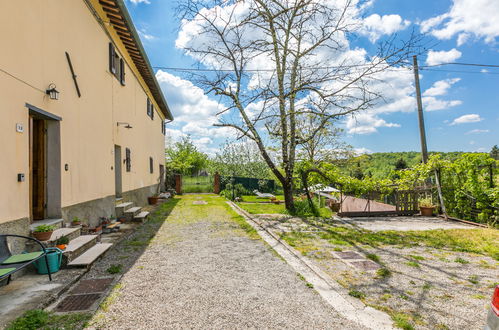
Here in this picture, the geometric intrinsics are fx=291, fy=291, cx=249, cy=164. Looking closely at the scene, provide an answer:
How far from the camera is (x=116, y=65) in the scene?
8.98 m

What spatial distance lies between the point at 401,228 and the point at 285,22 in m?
7.20

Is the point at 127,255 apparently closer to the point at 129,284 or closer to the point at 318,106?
the point at 129,284

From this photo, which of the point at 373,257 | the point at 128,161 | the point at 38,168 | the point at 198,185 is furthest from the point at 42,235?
the point at 198,185

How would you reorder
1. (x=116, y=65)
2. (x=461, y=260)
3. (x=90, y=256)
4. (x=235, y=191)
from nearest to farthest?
(x=90, y=256) < (x=461, y=260) < (x=116, y=65) < (x=235, y=191)

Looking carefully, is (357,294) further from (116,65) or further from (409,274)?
(116,65)

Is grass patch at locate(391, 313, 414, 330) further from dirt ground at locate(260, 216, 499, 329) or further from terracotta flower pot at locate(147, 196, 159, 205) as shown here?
terracotta flower pot at locate(147, 196, 159, 205)

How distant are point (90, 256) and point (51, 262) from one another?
2.30ft

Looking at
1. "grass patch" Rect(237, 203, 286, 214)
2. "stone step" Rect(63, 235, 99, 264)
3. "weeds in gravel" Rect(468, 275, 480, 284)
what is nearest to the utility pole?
"grass patch" Rect(237, 203, 286, 214)

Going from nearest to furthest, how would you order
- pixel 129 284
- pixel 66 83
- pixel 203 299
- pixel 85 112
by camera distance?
pixel 203 299 < pixel 129 284 < pixel 66 83 < pixel 85 112

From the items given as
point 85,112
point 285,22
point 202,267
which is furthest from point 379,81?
point 85,112

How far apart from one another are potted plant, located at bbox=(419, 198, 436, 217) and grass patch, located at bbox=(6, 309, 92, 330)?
10276 millimetres

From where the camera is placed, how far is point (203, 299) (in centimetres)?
320

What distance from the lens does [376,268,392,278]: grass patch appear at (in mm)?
4016

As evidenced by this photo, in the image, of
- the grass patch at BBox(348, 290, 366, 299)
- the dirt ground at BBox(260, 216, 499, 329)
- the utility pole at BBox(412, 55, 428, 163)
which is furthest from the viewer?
the utility pole at BBox(412, 55, 428, 163)
